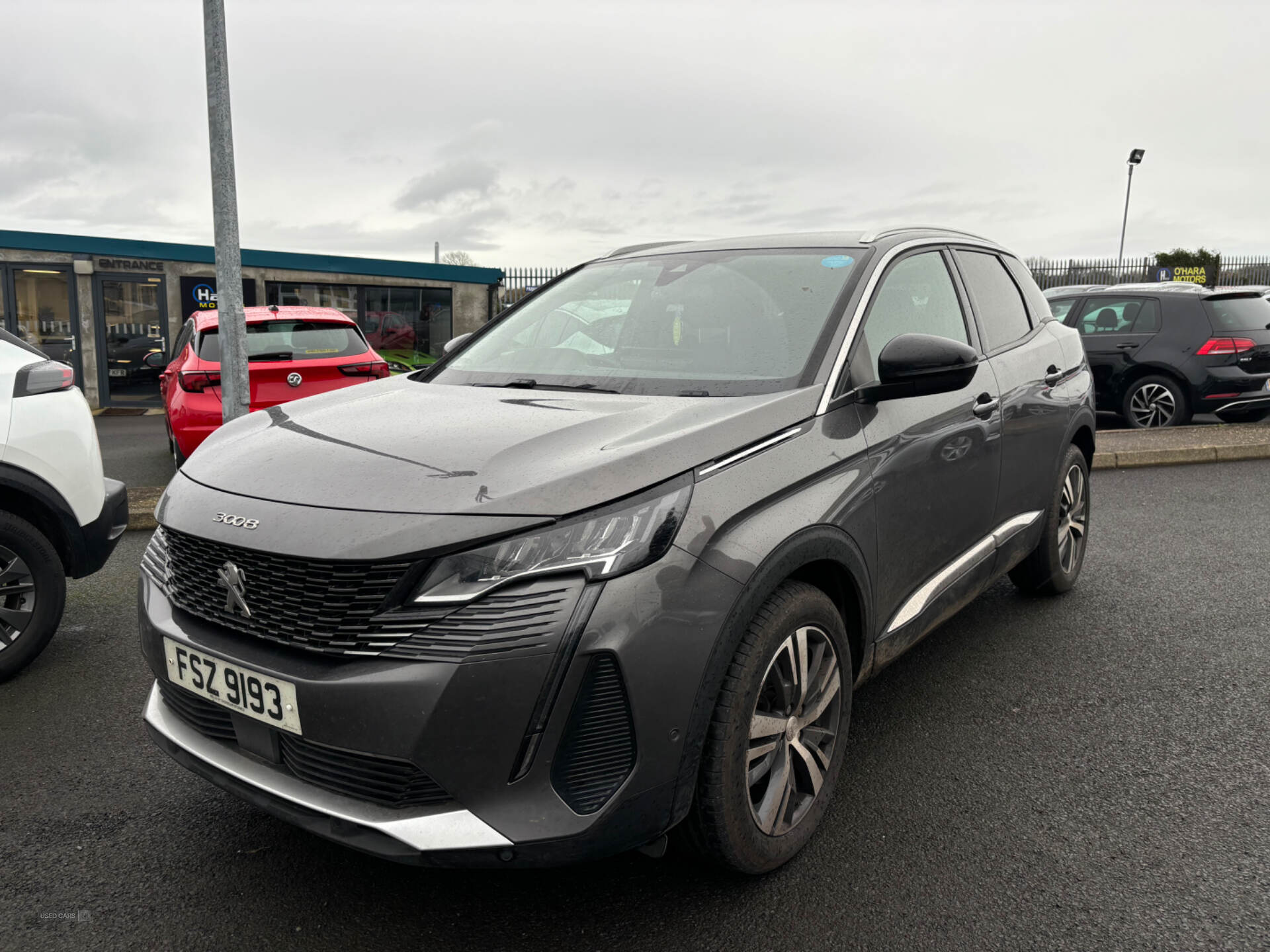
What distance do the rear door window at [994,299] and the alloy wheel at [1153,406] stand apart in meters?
7.43

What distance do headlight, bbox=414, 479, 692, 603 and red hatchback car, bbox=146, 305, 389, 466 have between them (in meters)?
6.39

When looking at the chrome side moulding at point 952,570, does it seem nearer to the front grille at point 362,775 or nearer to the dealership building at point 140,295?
the front grille at point 362,775

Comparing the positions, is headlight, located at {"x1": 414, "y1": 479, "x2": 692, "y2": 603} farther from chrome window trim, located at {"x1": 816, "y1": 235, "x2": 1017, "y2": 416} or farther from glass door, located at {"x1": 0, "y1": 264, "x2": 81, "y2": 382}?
glass door, located at {"x1": 0, "y1": 264, "x2": 81, "y2": 382}

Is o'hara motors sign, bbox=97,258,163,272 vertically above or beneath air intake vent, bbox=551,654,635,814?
above

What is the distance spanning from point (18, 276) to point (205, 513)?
19923 millimetres

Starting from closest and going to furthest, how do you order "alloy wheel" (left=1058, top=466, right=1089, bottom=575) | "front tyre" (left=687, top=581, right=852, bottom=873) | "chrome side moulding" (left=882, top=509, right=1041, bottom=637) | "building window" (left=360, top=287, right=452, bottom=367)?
"front tyre" (left=687, top=581, right=852, bottom=873) → "chrome side moulding" (left=882, top=509, right=1041, bottom=637) → "alloy wheel" (left=1058, top=466, right=1089, bottom=575) → "building window" (left=360, top=287, right=452, bottom=367)

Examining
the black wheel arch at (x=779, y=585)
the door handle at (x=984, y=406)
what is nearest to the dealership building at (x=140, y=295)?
the door handle at (x=984, y=406)

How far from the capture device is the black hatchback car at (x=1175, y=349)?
10.2 m

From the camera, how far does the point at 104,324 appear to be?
63.1 feet

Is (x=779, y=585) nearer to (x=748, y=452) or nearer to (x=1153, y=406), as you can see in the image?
(x=748, y=452)

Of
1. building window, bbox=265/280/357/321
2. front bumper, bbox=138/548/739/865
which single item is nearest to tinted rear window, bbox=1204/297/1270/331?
front bumper, bbox=138/548/739/865

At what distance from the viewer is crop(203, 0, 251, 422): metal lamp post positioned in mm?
7738

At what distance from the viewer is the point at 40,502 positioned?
388 centimetres

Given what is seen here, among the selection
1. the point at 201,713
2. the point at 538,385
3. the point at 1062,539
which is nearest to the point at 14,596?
the point at 201,713
